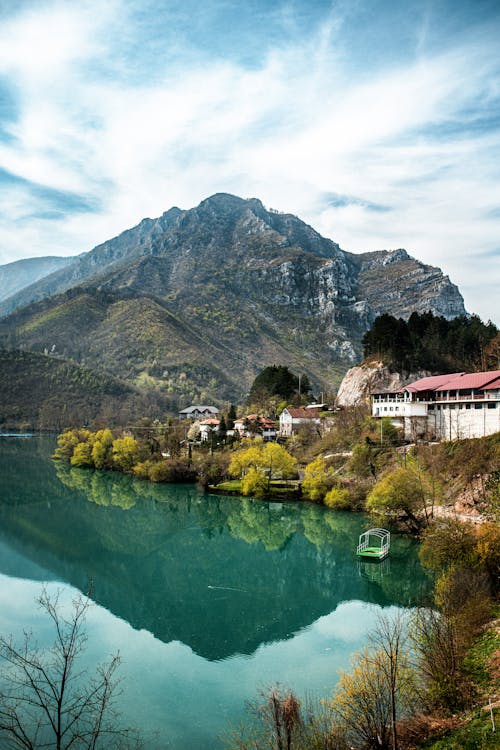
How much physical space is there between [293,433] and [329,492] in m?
18.2

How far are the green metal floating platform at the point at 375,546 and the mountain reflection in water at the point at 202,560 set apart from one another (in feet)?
1.83

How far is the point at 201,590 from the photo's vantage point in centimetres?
2588

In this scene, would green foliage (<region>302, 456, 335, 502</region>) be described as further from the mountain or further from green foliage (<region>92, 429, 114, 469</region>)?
the mountain

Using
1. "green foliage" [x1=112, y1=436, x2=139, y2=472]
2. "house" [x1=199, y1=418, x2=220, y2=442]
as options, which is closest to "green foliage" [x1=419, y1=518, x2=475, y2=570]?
"green foliage" [x1=112, y1=436, x2=139, y2=472]

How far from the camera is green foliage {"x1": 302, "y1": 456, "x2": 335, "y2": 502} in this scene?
4256cm

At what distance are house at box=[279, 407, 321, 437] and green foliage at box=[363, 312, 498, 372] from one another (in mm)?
10316

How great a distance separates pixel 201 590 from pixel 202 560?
18.5 feet

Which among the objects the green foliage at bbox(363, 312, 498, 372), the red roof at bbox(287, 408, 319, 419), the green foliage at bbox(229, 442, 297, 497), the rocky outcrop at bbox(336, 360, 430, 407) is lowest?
the green foliage at bbox(229, 442, 297, 497)

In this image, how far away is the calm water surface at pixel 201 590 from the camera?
1652cm

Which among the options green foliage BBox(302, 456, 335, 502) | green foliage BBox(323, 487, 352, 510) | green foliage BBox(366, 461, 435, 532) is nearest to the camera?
green foliage BBox(366, 461, 435, 532)

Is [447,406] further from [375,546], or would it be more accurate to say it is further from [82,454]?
[82,454]

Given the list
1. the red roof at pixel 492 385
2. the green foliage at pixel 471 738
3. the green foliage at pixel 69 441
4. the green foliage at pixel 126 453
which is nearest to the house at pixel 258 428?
the green foliage at pixel 126 453

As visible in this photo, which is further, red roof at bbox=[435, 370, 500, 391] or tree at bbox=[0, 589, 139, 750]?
red roof at bbox=[435, 370, 500, 391]

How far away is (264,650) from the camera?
62.8 feet
